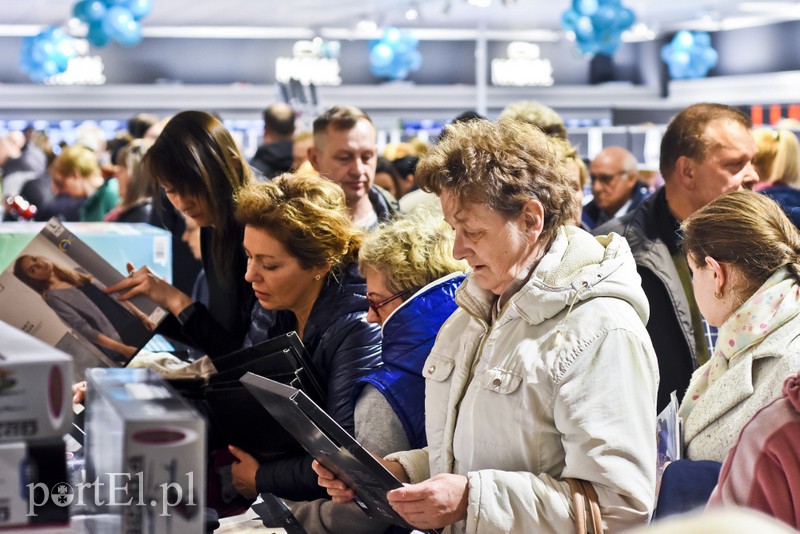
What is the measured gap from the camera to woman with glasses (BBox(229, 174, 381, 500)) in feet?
8.79

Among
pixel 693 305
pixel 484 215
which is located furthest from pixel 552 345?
pixel 693 305

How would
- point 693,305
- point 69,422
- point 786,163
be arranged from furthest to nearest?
point 786,163, point 693,305, point 69,422

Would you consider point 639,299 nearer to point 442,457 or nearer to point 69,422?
point 442,457

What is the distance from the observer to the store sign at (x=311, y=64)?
65.5ft

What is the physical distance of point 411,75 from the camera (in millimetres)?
21156

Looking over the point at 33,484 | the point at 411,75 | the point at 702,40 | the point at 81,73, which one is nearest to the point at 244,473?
the point at 33,484

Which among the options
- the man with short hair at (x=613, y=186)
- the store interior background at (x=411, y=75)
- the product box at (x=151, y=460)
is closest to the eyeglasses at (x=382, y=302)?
the product box at (x=151, y=460)

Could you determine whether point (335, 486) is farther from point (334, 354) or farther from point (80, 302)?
point (80, 302)

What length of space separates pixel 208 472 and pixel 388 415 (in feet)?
1.69

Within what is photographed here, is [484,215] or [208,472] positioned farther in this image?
[208,472]

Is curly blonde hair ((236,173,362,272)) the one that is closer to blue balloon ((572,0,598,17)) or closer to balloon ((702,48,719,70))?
blue balloon ((572,0,598,17))

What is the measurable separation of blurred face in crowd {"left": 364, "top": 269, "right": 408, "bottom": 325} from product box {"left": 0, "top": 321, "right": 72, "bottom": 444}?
4.32 ft

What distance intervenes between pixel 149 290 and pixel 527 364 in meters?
1.55

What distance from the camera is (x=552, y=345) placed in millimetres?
2020
